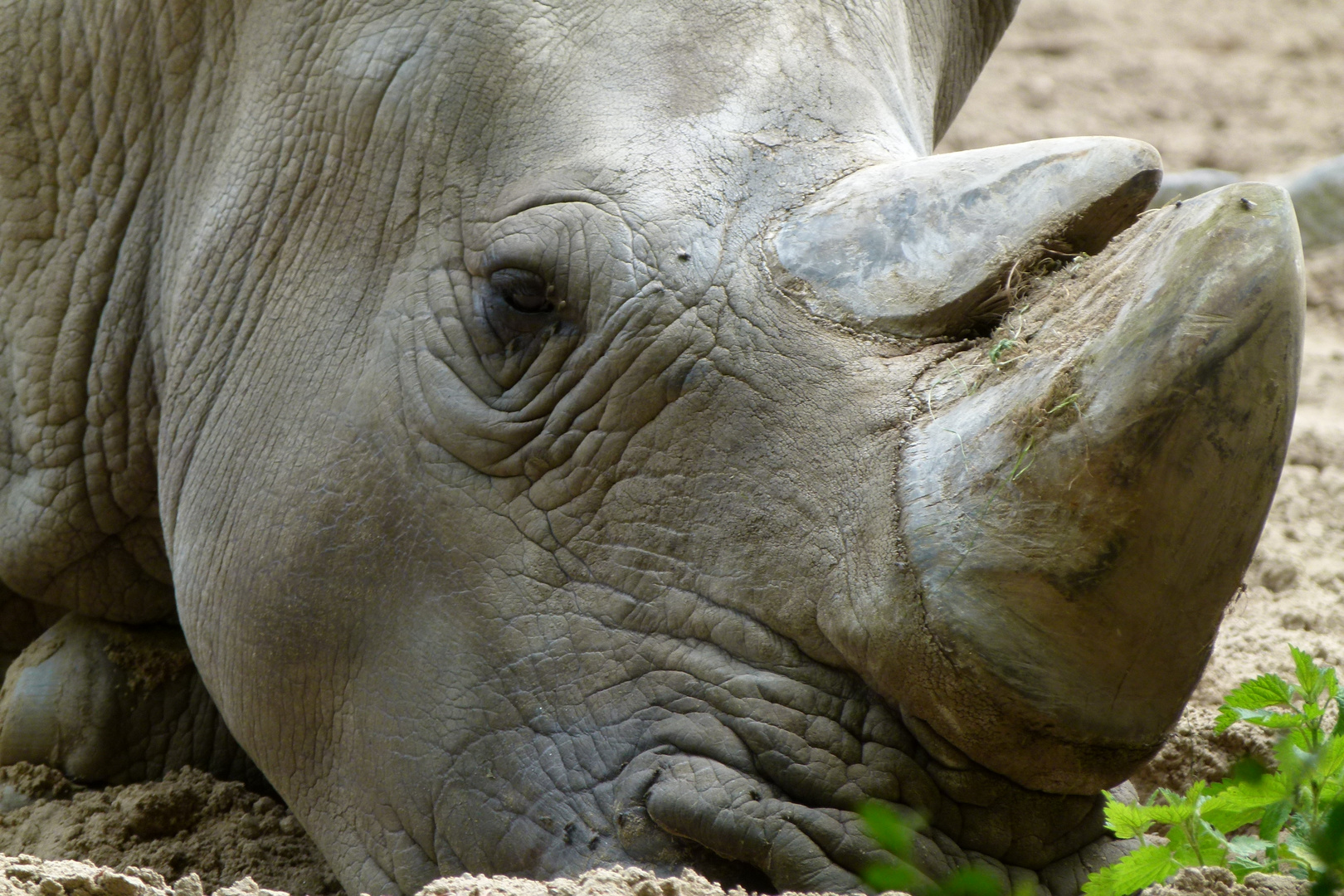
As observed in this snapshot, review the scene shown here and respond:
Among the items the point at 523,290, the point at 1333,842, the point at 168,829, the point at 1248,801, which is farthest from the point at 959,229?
the point at 168,829

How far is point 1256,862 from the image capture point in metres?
1.95

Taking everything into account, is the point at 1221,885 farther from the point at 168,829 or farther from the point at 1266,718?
the point at 168,829

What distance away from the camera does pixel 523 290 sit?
8.25 feet

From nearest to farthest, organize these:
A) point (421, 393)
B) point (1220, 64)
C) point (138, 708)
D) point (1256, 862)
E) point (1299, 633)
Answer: point (1256, 862)
point (421, 393)
point (138, 708)
point (1299, 633)
point (1220, 64)

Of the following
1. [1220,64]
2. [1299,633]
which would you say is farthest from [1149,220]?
[1220,64]

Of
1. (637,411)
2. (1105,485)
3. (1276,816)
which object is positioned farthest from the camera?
(637,411)

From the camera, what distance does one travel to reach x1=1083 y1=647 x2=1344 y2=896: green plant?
188 cm

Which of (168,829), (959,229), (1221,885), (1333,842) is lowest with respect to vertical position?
(168,829)

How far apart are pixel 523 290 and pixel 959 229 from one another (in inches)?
29.3

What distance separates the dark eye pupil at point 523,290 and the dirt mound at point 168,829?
127 cm

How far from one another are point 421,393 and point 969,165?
0.97m

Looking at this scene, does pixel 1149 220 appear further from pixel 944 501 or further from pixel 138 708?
pixel 138 708

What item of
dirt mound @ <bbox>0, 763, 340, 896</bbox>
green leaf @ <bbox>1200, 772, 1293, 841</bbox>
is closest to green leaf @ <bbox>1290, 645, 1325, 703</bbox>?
green leaf @ <bbox>1200, 772, 1293, 841</bbox>

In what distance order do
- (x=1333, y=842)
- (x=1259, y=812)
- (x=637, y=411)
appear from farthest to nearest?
(x=637, y=411), (x=1259, y=812), (x=1333, y=842)
